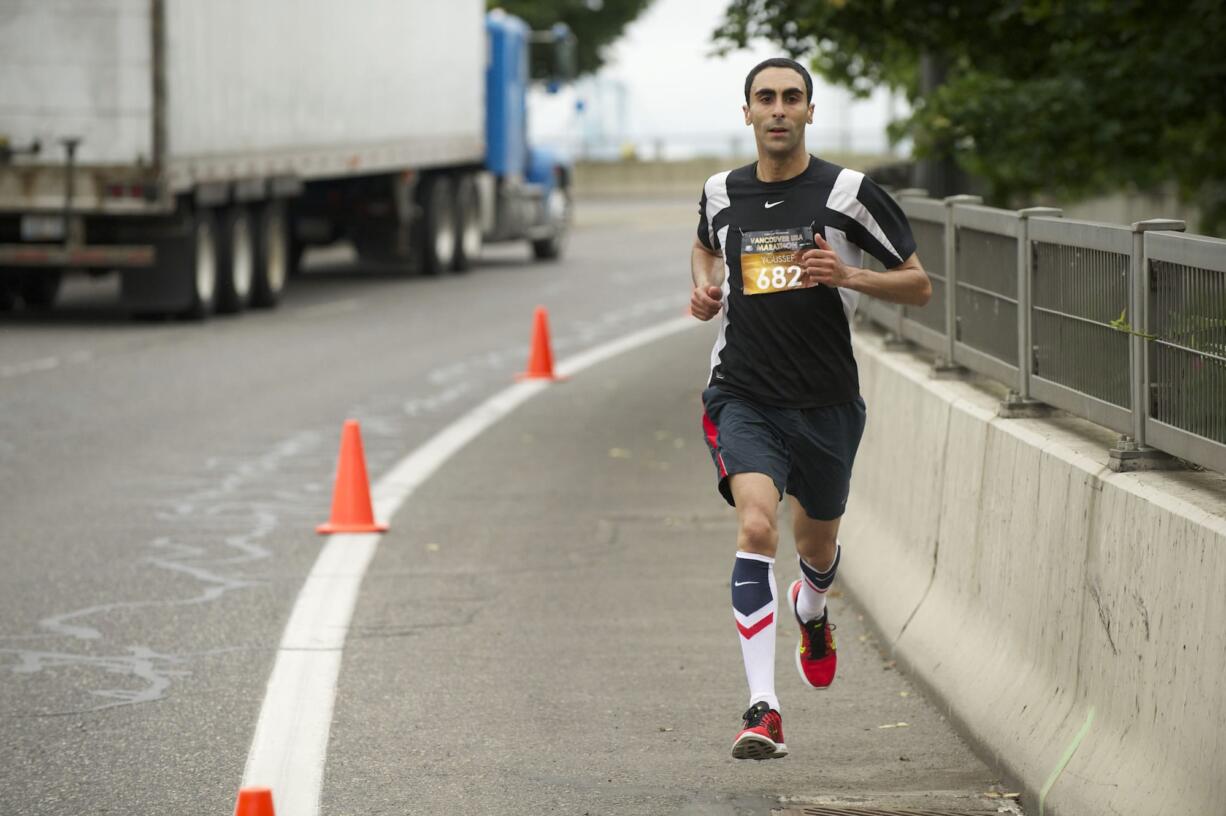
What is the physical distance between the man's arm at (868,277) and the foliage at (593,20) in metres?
56.2

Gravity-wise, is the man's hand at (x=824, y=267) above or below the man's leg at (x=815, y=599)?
above

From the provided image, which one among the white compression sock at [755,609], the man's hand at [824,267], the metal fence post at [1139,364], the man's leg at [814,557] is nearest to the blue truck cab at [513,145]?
the man's leg at [814,557]

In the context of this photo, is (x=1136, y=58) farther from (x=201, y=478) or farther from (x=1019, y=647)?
(x=1019, y=647)

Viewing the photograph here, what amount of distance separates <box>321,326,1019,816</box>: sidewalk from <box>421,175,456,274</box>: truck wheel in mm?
19594

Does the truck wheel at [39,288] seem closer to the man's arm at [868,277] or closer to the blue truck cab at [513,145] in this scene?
the blue truck cab at [513,145]

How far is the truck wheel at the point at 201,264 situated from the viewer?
22625 mm

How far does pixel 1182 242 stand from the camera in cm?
534

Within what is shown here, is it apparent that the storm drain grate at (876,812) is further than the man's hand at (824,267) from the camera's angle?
No

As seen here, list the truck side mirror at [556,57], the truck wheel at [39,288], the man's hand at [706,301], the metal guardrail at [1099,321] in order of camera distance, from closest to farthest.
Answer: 1. the metal guardrail at [1099,321]
2. the man's hand at [706,301]
3. the truck wheel at [39,288]
4. the truck side mirror at [556,57]

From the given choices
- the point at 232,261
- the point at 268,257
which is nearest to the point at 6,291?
the point at 232,261

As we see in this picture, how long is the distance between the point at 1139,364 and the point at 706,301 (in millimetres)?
1259

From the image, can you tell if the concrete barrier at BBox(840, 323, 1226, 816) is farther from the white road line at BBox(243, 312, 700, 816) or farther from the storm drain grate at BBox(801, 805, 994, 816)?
the white road line at BBox(243, 312, 700, 816)

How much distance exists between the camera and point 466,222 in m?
33.7

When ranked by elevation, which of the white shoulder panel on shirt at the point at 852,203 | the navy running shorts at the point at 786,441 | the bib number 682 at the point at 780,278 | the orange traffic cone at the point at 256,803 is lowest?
the orange traffic cone at the point at 256,803
